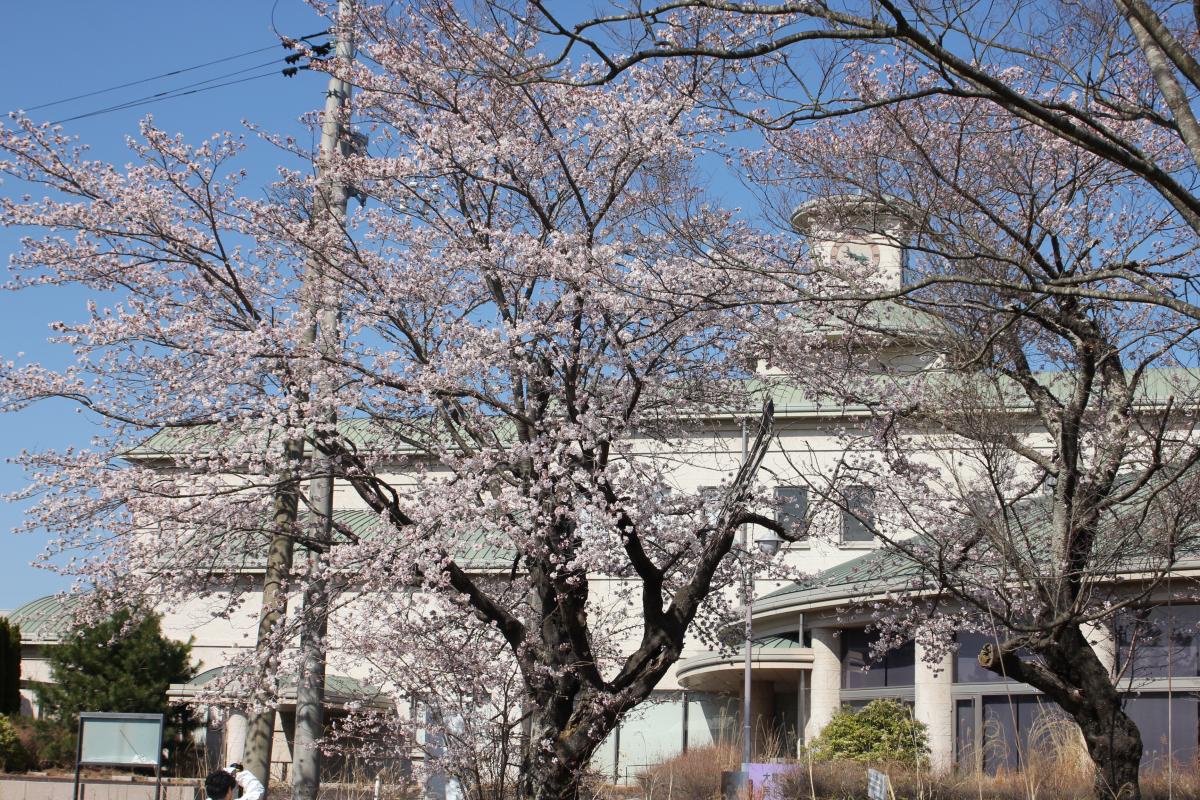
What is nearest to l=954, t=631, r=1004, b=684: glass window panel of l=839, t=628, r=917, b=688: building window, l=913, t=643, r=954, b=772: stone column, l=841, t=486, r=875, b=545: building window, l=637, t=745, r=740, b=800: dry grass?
l=913, t=643, r=954, b=772: stone column

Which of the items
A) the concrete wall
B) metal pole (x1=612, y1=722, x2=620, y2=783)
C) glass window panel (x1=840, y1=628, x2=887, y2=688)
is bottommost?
the concrete wall

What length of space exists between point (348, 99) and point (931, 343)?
24.3 feet

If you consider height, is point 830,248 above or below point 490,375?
above

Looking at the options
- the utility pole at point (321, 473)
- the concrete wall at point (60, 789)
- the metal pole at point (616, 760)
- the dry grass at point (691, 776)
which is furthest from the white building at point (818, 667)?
the concrete wall at point (60, 789)

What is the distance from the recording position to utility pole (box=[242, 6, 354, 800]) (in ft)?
41.4

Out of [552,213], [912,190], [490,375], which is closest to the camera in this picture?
[912,190]

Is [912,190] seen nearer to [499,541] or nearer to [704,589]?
[704,589]

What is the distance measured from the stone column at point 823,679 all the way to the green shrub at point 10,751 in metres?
16.7

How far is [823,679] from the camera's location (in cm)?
2494

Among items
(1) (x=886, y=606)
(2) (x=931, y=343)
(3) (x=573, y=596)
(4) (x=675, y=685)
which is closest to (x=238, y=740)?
(4) (x=675, y=685)

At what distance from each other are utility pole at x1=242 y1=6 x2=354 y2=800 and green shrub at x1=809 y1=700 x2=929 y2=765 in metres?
9.62

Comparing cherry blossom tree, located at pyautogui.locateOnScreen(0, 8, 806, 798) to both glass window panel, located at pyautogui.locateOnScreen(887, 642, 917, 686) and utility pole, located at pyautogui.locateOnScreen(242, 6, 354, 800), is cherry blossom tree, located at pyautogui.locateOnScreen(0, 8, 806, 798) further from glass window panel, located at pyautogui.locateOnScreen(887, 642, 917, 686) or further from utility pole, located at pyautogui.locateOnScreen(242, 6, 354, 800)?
glass window panel, located at pyautogui.locateOnScreen(887, 642, 917, 686)

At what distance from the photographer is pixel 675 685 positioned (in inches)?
1248

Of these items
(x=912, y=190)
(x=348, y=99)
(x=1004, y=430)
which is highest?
(x=348, y=99)
